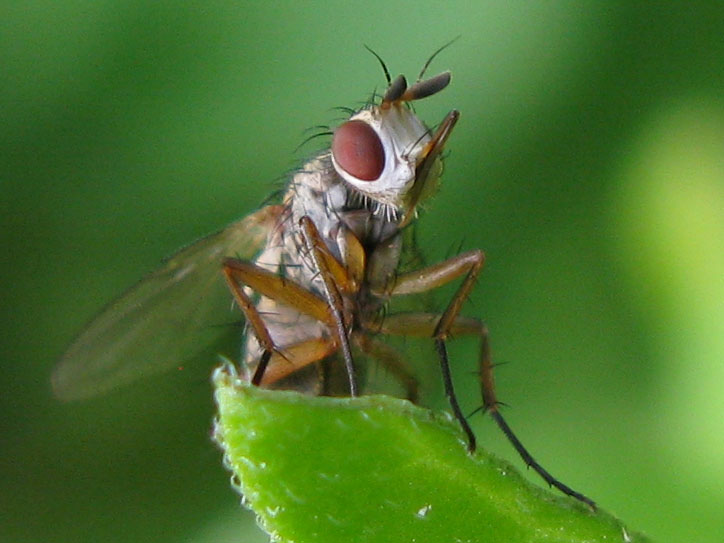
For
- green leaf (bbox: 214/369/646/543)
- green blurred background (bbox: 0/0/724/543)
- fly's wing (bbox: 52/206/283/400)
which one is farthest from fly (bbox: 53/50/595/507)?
green leaf (bbox: 214/369/646/543)

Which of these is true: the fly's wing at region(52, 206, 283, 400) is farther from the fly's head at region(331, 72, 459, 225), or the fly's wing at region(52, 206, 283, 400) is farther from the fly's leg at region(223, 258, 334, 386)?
the fly's head at region(331, 72, 459, 225)

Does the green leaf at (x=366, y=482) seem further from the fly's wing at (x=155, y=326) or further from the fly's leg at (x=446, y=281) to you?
the fly's wing at (x=155, y=326)

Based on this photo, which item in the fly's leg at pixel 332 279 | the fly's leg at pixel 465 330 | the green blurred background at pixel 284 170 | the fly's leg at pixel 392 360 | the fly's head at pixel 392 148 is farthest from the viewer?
the green blurred background at pixel 284 170

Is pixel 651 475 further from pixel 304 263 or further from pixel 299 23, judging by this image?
pixel 299 23

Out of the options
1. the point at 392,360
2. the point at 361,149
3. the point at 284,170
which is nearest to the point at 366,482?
the point at 361,149

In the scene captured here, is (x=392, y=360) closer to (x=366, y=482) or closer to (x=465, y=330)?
(x=465, y=330)

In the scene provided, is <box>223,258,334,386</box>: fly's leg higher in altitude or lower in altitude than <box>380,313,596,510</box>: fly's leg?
higher

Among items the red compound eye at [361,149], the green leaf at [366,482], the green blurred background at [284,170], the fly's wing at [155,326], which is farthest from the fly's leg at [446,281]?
the green leaf at [366,482]

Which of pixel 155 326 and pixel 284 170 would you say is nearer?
pixel 155 326
